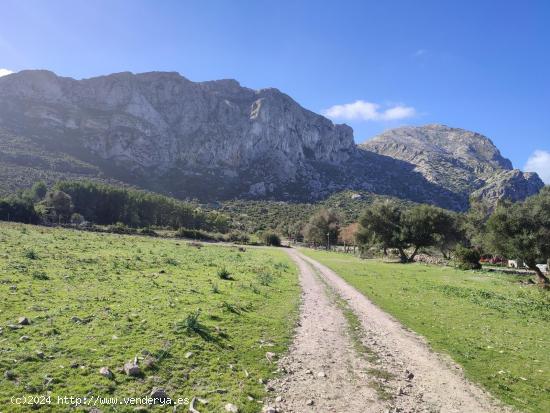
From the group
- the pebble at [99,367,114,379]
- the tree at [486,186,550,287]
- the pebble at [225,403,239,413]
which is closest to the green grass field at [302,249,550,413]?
the pebble at [225,403,239,413]

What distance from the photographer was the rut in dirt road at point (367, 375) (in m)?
8.88

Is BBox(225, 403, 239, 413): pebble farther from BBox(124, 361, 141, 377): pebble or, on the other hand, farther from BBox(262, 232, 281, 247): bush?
BBox(262, 232, 281, 247): bush

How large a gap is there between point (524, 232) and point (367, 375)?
140ft

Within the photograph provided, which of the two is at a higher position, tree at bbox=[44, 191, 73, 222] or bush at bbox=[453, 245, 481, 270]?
tree at bbox=[44, 191, 73, 222]

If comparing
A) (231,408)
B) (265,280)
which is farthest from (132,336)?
(265,280)

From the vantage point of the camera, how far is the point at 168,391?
8.62 metres

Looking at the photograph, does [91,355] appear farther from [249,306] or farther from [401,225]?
[401,225]

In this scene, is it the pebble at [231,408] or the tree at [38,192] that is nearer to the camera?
the pebble at [231,408]

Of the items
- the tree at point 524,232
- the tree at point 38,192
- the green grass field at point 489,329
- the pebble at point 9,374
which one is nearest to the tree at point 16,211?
the tree at point 38,192

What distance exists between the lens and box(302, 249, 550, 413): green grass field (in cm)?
1084

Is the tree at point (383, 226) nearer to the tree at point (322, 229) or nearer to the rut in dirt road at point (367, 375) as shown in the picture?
the tree at point (322, 229)

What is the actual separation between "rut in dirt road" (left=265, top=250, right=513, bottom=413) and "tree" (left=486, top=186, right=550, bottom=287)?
35550 millimetres

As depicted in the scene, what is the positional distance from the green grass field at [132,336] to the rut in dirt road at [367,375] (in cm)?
92

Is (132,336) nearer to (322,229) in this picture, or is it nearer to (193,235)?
(193,235)
